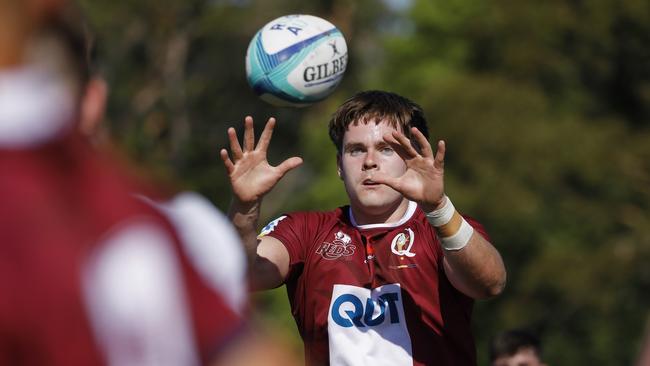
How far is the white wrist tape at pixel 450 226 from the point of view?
469 cm

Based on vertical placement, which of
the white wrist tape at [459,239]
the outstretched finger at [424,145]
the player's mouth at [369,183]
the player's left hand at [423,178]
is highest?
the outstretched finger at [424,145]

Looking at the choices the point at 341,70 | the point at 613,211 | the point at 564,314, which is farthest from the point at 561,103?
the point at 341,70

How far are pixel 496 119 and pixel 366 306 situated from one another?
2260 cm

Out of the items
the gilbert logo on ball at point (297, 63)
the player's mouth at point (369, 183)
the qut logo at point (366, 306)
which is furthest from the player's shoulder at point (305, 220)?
the gilbert logo on ball at point (297, 63)

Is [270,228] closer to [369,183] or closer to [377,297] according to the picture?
[369,183]

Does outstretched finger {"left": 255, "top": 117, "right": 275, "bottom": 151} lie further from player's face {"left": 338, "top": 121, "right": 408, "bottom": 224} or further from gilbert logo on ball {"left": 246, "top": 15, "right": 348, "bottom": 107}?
→ gilbert logo on ball {"left": 246, "top": 15, "right": 348, "bottom": 107}

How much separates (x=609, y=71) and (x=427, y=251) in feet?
84.9

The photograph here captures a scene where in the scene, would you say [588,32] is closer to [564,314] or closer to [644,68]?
[644,68]

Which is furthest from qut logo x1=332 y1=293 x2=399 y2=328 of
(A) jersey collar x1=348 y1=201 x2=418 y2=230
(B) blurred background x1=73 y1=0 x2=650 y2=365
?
(B) blurred background x1=73 y1=0 x2=650 y2=365

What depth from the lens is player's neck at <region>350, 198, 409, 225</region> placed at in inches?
211

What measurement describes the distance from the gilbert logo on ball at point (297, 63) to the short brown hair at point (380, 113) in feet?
1.34

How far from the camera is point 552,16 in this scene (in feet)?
98.8

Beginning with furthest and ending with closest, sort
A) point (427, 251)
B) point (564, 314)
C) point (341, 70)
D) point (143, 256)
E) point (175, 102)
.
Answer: point (175, 102) < point (564, 314) < point (341, 70) < point (427, 251) < point (143, 256)

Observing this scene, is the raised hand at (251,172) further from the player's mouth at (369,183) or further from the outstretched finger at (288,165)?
the player's mouth at (369,183)
